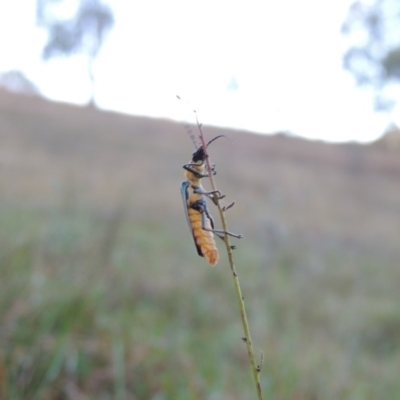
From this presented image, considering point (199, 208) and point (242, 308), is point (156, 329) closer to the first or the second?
point (199, 208)

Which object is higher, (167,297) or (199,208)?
(167,297)

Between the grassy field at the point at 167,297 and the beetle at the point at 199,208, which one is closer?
the beetle at the point at 199,208

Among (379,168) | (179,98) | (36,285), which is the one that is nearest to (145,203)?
(36,285)

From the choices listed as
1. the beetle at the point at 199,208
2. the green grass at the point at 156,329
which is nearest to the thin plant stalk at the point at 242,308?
the beetle at the point at 199,208

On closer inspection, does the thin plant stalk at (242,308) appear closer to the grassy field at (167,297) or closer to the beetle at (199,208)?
the beetle at (199,208)

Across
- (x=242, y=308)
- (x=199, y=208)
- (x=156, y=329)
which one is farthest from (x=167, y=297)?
(x=242, y=308)

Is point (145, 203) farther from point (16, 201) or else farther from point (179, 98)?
point (179, 98)
